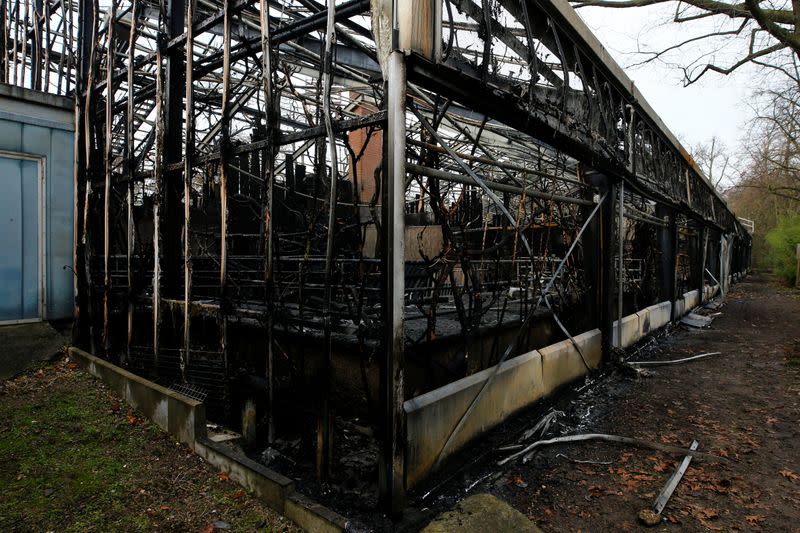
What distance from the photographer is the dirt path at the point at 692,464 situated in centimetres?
308

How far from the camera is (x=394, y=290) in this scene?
2850 millimetres

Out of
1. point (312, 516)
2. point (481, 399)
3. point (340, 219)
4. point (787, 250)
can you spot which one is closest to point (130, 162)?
point (340, 219)

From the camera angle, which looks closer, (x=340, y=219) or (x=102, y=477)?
(x=102, y=477)

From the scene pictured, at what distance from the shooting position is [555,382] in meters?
5.49

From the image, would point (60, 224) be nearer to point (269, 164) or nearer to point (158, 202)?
point (158, 202)

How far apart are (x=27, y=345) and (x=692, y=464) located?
26.1 feet

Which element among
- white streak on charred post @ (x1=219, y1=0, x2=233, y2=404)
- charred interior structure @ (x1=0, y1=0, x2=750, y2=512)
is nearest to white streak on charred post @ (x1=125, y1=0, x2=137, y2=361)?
charred interior structure @ (x1=0, y1=0, x2=750, y2=512)

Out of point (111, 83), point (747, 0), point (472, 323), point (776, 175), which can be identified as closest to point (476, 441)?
point (472, 323)

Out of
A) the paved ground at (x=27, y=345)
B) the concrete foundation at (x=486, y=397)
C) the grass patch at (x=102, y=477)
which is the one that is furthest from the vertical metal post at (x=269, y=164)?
the paved ground at (x=27, y=345)

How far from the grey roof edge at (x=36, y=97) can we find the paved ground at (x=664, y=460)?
24.0 feet

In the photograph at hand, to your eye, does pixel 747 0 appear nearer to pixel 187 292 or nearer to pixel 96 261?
pixel 187 292

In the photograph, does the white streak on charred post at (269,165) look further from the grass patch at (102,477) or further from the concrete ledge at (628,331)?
the concrete ledge at (628,331)

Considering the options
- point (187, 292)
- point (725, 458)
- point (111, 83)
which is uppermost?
point (111, 83)

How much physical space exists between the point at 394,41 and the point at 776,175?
36.4 meters
